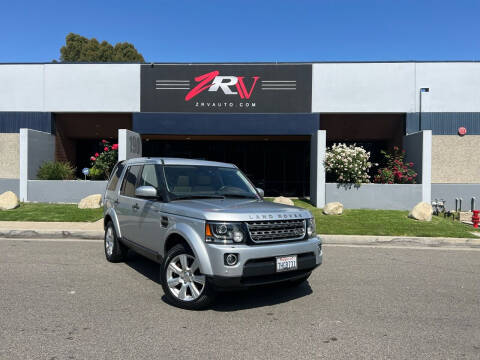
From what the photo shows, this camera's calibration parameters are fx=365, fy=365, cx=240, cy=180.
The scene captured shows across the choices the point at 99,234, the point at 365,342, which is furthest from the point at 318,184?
the point at 365,342

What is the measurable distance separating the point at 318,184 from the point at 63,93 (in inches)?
503

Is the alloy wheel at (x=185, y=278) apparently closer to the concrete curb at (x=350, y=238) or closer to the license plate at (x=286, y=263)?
the license plate at (x=286, y=263)

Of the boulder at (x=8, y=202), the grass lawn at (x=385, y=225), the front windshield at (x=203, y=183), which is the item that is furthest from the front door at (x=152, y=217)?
the boulder at (x=8, y=202)

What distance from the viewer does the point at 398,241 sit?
9.35 m

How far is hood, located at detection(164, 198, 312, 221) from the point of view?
419 centimetres

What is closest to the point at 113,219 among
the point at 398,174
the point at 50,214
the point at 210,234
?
the point at 210,234

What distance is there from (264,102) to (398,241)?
9.78 meters

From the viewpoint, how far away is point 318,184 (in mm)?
14836

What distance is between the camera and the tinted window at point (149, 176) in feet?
18.0

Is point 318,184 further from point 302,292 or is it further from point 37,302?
point 37,302

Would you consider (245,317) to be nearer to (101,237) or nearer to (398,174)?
(101,237)

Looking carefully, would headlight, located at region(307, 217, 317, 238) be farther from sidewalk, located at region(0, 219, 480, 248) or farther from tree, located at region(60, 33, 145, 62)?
tree, located at region(60, 33, 145, 62)

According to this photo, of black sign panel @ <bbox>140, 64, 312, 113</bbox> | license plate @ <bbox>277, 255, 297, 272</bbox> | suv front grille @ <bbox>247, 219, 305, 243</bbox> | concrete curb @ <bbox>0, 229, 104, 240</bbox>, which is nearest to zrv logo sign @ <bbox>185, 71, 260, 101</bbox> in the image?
black sign panel @ <bbox>140, 64, 312, 113</bbox>

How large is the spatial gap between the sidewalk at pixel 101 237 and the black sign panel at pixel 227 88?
872 cm
